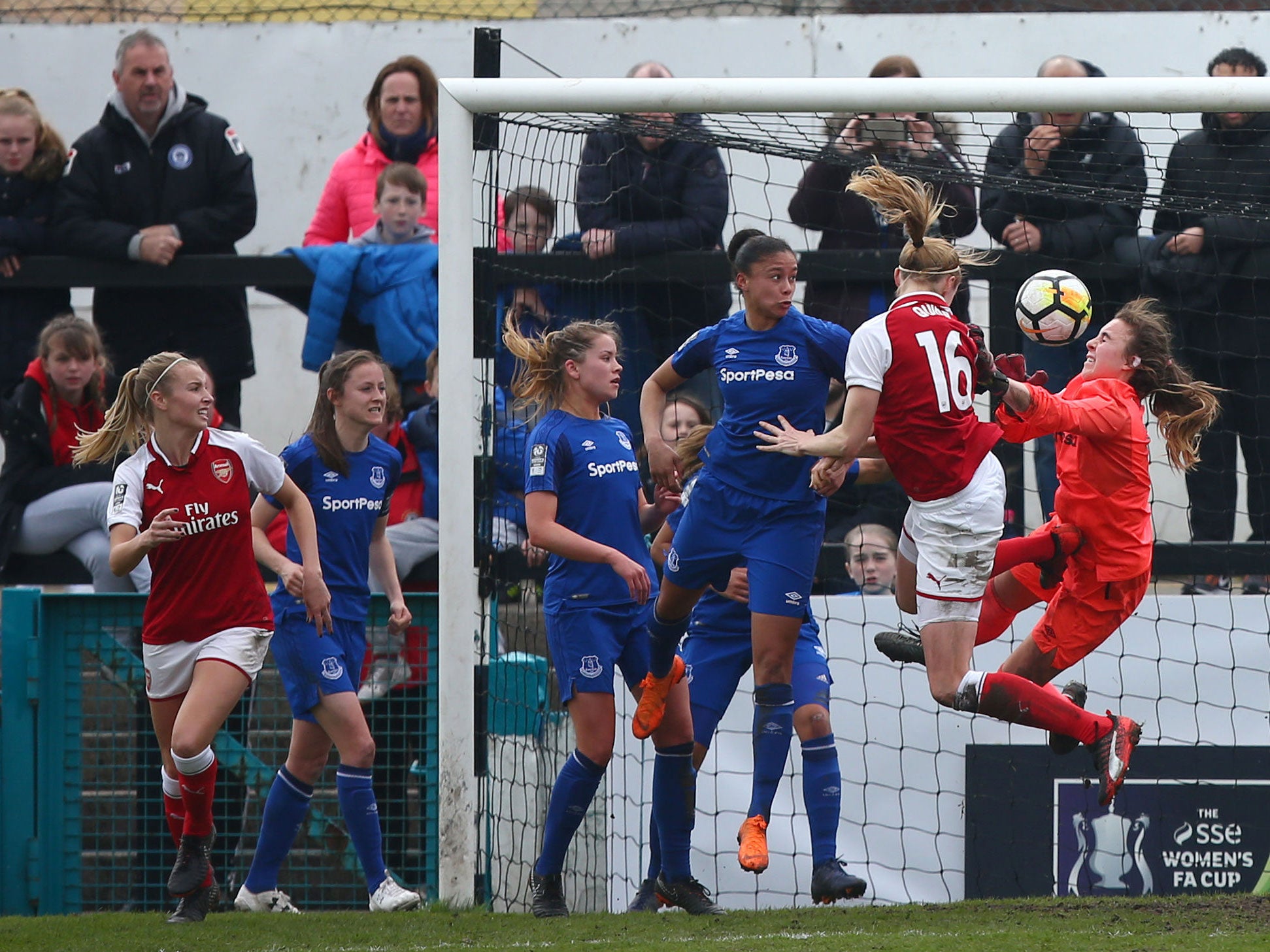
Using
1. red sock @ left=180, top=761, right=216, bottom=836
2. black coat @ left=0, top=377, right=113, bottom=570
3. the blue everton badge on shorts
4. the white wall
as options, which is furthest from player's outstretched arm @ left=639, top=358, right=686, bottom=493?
the blue everton badge on shorts

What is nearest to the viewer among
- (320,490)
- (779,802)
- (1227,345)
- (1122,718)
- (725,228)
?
(1122,718)

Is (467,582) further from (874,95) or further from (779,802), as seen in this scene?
(874,95)

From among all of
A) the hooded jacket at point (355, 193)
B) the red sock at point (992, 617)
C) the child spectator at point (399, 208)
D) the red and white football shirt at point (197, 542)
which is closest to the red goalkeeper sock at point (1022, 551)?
the red sock at point (992, 617)

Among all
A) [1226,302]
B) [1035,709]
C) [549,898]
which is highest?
[1226,302]

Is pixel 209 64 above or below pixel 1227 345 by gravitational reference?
above

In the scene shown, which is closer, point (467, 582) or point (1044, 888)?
point (467, 582)

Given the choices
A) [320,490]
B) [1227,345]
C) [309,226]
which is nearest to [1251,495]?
[1227,345]

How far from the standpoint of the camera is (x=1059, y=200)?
645 cm

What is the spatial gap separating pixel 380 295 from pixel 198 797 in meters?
2.76

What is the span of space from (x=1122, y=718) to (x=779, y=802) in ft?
5.78

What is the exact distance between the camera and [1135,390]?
5.22 metres

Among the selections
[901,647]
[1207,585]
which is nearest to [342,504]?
[901,647]

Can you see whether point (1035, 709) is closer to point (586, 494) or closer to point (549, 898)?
point (586, 494)

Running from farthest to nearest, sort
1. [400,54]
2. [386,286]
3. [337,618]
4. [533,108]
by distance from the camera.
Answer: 1. [400,54]
2. [386,286]
3. [337,618]
4. [533,108]
